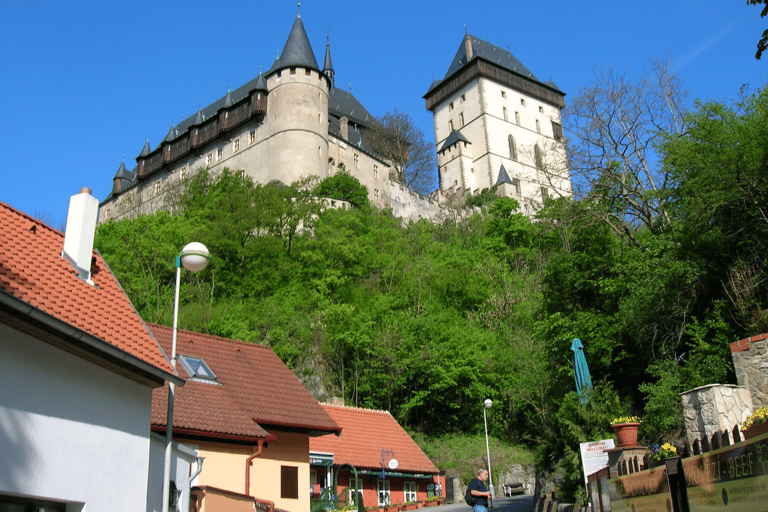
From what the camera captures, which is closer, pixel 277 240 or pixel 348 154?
pixel 277 240

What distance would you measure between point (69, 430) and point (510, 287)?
118 feet

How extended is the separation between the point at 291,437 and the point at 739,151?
1234 centimetres

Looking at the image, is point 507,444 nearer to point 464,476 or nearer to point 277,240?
point 464,476

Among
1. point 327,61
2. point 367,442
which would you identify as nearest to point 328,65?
point 327,61

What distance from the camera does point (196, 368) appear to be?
15031 mm

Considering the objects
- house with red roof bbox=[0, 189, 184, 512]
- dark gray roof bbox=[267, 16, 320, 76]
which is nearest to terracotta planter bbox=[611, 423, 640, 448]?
house with red roof bbox=[0, 189, 184, 512]

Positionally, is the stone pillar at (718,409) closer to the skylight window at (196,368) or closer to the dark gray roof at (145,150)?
the skylight window at (196,368)

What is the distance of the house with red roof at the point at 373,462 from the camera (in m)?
22.1

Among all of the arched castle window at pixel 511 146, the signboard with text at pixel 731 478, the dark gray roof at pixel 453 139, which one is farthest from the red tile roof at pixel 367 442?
the arched castle window at pixel 511 146

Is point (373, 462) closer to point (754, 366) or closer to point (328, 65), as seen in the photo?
point (754, 366)

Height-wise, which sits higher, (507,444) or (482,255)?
(482,255)

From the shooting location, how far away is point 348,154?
62.7 metres

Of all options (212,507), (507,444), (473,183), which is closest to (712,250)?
(212,507)

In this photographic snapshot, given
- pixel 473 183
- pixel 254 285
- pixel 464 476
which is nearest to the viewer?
pixel 464 476
